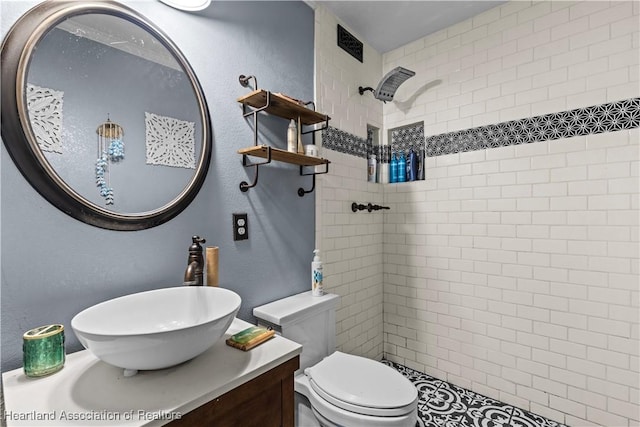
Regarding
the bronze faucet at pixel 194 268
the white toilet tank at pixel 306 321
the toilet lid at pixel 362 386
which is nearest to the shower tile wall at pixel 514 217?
the white toilet tank at pixel 306 321

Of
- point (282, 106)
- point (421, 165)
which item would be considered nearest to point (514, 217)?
point (421, 165)

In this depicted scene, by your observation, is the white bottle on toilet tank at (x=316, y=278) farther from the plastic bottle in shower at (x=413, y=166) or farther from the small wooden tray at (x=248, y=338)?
the plastic bottle in shower at (x=413, y=166)

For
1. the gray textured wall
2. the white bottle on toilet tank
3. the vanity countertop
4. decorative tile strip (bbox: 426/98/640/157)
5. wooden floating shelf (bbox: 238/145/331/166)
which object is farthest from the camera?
the white bottle on toilet tank

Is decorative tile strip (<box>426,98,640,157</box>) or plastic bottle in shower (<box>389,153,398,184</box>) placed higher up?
decorative tile strip (<box>426,98,640,157</box>)

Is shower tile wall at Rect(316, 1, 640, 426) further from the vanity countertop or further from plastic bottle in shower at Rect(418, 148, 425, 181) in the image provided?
the vanity countertop

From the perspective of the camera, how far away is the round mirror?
2.88 feet

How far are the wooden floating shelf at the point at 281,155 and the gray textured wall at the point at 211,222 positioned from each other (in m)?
0.08

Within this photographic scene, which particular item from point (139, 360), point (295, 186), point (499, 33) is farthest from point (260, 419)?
point (499, 33)

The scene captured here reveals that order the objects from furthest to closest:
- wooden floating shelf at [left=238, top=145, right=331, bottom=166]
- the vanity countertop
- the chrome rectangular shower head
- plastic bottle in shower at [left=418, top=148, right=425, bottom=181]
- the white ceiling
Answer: plastic bottle in shower at [left=418, top=148, right=425, bottom=181] < the chrome rectangular shower head < the white ceiling < wooden floating shelf at [left=238, top=145, right=331, bottom=166] < the vanity countertop

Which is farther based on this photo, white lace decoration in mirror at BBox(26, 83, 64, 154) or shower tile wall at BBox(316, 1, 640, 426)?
shower tile wall at BBox(316, 1, 640, 426)

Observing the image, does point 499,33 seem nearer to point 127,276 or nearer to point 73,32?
point 73,32

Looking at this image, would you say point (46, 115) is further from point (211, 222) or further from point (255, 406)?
point (255, 406)

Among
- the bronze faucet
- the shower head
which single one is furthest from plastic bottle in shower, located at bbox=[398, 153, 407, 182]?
the bronze faucet

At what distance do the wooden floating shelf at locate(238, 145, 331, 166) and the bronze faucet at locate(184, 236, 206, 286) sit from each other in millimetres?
493
